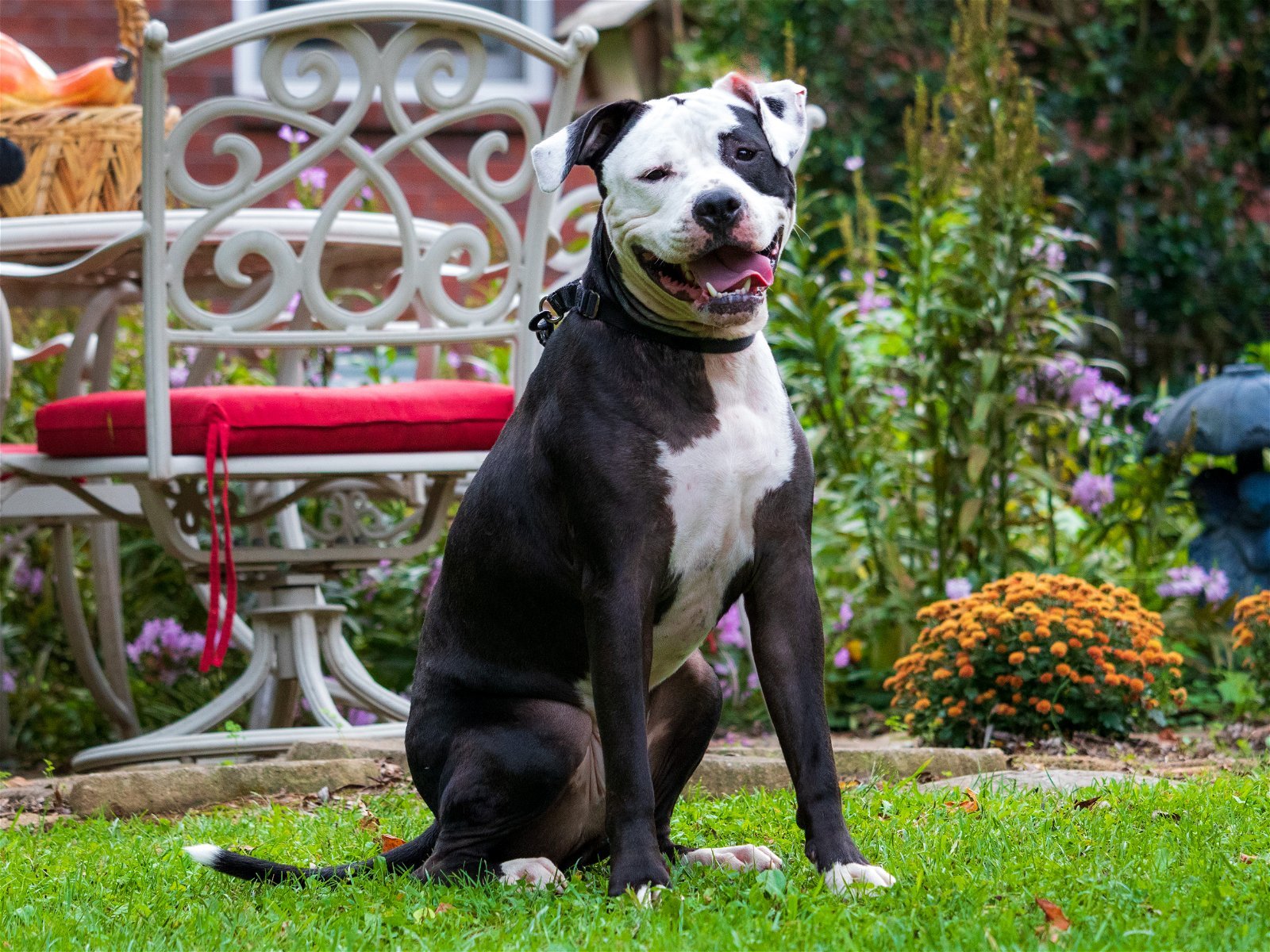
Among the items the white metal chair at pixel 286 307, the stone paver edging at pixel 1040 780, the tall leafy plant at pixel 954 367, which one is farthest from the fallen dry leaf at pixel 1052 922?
the tall leafy plant at pixel 954 367

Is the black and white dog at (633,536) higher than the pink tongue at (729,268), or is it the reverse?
the pink tongue at (729,268)

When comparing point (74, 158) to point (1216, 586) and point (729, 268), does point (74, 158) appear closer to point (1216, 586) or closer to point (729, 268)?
point (729, 268)

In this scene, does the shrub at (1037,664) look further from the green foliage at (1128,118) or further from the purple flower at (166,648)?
the green foliage at (1128,118)

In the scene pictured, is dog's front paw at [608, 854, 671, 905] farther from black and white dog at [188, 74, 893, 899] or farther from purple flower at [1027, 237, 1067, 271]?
purple flower at [1027, 237, 1067, 271]

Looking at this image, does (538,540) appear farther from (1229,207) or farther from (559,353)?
(1229,207)

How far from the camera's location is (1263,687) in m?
4.45

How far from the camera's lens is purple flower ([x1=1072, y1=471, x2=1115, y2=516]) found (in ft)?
17.2

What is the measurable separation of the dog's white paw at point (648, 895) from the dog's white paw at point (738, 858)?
26cm

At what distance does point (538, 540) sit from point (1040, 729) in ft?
7.05

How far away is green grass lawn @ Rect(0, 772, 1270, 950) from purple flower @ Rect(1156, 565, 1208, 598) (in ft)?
6.45

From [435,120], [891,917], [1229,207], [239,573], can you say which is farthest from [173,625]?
[1229,207]

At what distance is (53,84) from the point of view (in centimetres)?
482

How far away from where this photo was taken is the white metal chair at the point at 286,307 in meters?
3.77

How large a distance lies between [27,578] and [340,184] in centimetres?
258
